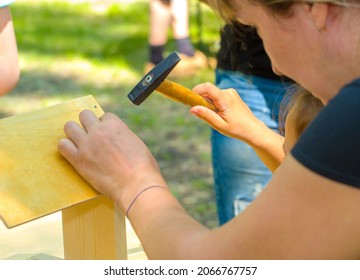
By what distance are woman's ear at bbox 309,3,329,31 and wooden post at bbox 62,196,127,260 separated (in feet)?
1.88

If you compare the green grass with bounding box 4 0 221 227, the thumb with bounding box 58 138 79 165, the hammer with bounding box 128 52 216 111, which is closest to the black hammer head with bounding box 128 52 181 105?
the hammer with bounding box 128 52 216 111

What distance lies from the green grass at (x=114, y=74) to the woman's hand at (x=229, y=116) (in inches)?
78.0

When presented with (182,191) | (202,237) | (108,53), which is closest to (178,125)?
(182,191)

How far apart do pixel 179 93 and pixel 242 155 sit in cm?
89

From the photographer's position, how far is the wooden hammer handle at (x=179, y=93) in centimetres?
154

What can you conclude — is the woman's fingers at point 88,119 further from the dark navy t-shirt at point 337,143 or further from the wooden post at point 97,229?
the dark navy t-shirt at point 337,143

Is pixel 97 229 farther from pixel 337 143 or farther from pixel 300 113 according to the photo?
pixel 337 143

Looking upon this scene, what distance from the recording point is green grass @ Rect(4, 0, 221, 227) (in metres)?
4.25

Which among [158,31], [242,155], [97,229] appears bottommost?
[158,31]

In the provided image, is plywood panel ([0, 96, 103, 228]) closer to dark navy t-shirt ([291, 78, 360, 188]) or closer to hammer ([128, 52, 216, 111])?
hammer ([128, 52, 216, 111])

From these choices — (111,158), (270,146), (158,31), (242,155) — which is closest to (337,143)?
(111,158)

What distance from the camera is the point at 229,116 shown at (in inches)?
67.9

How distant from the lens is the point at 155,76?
4.89ft

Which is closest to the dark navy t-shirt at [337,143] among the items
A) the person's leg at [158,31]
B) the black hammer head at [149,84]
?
the black hammer head at [149,84]
